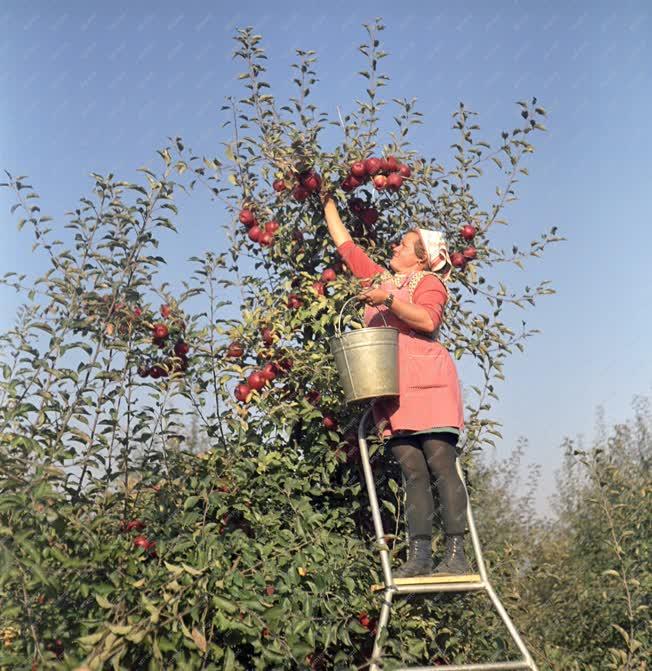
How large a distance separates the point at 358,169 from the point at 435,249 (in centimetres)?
49

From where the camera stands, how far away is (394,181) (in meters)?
4.02

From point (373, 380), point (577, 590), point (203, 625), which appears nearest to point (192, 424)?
point (577, 590)

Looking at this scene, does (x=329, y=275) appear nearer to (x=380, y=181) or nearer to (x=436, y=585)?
(x=380, y=181)

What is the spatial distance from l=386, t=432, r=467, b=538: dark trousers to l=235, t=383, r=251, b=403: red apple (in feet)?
2.11

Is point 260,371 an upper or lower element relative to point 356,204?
lower

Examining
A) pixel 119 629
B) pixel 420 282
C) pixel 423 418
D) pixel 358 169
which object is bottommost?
pixel 119 629

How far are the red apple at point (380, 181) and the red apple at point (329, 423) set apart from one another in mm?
1033

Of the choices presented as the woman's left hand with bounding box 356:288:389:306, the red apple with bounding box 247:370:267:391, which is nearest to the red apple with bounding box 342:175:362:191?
the woman's left hand with bounding box 356:288:389:306

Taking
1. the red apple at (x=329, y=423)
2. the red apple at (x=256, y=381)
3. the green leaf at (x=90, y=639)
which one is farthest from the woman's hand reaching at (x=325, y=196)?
the green leaf at (x=90, y=639)

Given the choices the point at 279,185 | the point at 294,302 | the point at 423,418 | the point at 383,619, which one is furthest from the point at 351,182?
the point at 383,619

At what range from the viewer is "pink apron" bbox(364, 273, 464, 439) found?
355 cm

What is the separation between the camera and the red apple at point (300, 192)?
3973 mm

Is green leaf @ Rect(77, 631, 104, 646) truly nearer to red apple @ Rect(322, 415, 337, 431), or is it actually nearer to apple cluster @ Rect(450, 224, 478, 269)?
red apple @ Rect(322, 415, 337, 431)

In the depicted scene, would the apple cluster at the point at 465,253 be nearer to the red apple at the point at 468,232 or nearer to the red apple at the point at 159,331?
the red apple at the point at 468,232
